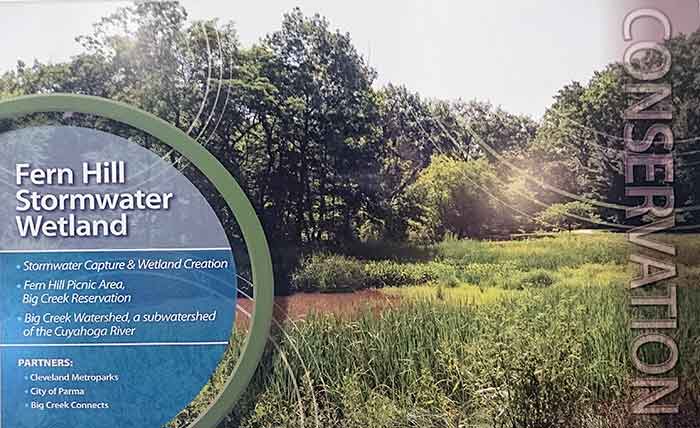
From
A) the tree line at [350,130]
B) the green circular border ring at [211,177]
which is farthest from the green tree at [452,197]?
the green circular border ring at [211,177]

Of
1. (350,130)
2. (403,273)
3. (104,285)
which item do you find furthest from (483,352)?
(104,285)

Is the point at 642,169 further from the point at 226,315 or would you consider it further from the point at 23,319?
the point at 23,319

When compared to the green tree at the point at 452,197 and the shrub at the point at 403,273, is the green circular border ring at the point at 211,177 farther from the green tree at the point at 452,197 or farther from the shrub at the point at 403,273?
the green tree at the point at 452,197

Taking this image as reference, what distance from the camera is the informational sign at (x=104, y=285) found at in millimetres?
1622

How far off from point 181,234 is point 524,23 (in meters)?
0.89

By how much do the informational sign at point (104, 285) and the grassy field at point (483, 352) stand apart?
0.46 feet

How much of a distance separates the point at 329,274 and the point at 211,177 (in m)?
0.33

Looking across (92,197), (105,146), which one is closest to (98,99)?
(105,146)

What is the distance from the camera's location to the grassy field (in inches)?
64.3

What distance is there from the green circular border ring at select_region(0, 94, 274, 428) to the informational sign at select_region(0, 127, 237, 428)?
46 mm

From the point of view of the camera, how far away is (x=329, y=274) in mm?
1650

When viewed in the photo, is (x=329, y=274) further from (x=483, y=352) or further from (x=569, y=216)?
(x=569, y=216)

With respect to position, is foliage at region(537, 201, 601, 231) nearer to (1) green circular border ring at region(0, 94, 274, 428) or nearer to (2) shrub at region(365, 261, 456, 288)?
(2) shrub at region(365, 261, 456, 288)

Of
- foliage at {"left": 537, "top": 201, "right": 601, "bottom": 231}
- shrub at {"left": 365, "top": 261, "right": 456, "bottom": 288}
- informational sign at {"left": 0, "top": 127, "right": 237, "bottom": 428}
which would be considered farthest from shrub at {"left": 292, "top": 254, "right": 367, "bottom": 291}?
foliage at {"left": 537, "top": 201, "right": 601, "bottom": 231}
